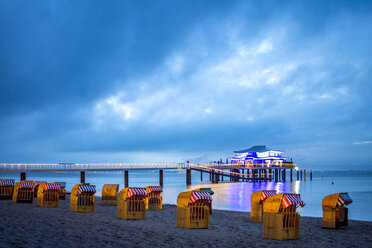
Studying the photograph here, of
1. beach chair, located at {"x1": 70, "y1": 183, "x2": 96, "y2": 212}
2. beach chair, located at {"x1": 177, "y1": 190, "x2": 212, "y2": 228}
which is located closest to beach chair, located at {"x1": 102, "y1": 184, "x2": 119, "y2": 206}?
beach chair, located at {"x1": 70, "y1": 183, "x2": 96, "y2": 212}

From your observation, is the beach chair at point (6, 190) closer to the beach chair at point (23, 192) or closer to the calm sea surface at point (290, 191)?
the beach chair at point (23, 192)

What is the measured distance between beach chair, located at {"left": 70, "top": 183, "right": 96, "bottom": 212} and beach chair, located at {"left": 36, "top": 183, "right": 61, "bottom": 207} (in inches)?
94.4

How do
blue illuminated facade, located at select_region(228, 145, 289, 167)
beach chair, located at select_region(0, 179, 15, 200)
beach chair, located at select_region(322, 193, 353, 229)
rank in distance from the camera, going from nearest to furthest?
beach chair, located at select_region(322, 193, 353, 229) → beach chair, located at select_region(0, 179, 15, 200) → blue illuminated facade, located at select_region(228, 145, 289, 167)

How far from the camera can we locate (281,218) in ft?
39.3

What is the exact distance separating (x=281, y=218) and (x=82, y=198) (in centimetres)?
1092

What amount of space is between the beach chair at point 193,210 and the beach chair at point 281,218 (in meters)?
2.69

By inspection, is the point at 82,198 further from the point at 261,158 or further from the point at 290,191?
the point at 261,158

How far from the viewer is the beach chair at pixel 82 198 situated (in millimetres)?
18609

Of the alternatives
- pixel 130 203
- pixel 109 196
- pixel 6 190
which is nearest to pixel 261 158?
pixel 109 196

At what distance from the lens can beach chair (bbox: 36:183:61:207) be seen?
20578mm

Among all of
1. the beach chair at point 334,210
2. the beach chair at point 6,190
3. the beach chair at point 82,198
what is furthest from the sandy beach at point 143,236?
the beach chair at point 6,190

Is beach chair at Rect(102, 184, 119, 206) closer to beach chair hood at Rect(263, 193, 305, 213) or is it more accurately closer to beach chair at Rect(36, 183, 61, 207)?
beach chair at Rect(36, 183, 61, 207)

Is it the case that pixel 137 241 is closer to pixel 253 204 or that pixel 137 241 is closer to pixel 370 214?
pixel 253 204

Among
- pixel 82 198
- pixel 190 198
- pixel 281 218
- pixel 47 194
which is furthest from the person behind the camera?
pixel 47 194
